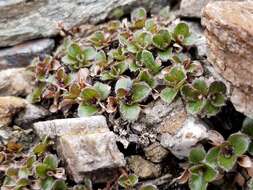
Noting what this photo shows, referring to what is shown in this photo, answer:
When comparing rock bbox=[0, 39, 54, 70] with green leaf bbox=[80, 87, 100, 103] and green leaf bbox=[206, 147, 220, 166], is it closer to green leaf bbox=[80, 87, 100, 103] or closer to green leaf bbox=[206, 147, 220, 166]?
green leaf bbox=[80, 87, 100, 103]

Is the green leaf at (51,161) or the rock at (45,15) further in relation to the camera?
the rock at (45,15)

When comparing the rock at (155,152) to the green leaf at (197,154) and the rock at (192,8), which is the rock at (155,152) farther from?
the rock at (192,8)

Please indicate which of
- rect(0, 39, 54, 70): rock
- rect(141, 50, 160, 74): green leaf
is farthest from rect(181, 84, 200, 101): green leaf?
rect(0, 39, 54, 70): rock

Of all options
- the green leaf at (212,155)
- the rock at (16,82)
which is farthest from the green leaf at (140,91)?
the rock at (16,82)

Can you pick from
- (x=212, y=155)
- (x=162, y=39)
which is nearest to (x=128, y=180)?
(x=212, y=155)

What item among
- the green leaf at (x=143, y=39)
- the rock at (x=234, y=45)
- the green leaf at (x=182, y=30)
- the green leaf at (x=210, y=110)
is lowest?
the green leaf at (x=210, y=110)

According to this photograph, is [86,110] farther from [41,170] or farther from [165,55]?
[165,55]

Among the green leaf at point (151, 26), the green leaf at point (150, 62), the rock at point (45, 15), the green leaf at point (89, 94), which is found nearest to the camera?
the green leaf at point (89, 94)
